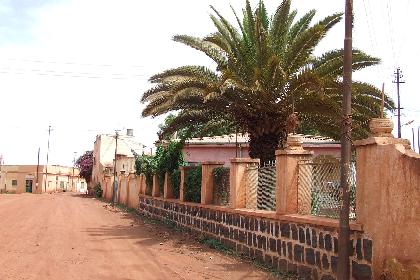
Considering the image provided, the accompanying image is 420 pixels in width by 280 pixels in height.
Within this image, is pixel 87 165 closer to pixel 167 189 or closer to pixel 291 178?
pixel 167 189

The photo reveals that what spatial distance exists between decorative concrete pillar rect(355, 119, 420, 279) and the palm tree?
4.32 meters

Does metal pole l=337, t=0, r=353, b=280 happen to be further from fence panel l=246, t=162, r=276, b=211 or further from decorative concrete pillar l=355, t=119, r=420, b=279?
fence panel l=246, t=162, r=276, b=211

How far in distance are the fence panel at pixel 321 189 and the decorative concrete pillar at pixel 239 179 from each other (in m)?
2.51

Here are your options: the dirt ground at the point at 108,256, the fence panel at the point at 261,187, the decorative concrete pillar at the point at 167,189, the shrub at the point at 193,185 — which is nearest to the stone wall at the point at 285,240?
the fence panel at the point at 261,187

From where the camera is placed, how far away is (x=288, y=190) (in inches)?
353

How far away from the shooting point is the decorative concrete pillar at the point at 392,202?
6.25 meters

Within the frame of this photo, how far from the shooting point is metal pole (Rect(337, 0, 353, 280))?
6.95 m

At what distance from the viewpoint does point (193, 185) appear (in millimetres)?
15312

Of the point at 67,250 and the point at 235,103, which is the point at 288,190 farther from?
the point at 67,250

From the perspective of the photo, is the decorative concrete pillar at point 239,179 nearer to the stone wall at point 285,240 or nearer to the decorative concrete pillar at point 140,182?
the stone wall at point 285,240

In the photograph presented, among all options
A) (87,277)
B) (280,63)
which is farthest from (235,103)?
(87,277)

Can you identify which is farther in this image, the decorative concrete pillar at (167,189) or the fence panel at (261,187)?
the decorative concrete pillar at (167,189)

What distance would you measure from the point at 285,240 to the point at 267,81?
4.39m

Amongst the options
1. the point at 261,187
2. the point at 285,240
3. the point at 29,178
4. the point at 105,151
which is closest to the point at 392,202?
the point at 285,240
